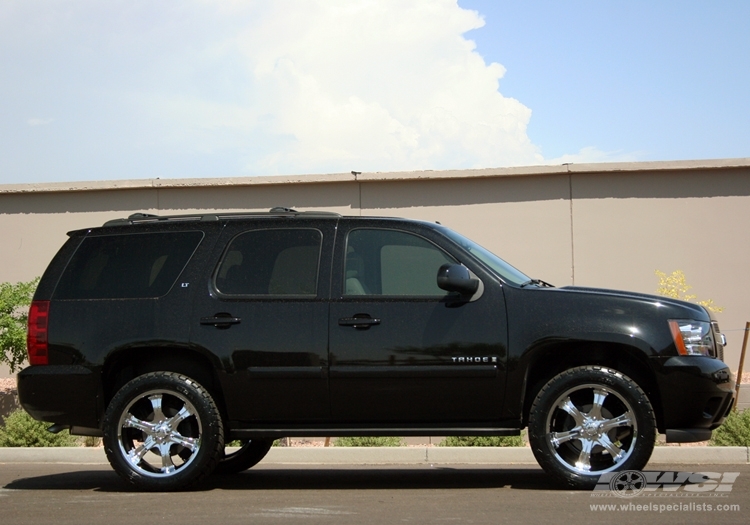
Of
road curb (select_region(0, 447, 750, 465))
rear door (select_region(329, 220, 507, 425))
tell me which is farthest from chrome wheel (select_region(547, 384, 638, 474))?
road curb (select_region(0, 447, 750, 465))

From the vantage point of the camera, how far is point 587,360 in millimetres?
7238

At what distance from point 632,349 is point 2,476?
559cm

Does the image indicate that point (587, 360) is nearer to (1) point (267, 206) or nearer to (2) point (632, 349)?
(2) point (632, 349)

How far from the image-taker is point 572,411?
7004 mm

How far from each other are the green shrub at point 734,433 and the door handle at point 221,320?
18.2ft

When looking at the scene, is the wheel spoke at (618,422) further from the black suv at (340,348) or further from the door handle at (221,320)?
the door handle at (221,320)

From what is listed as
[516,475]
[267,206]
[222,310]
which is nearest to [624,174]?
[267,206]

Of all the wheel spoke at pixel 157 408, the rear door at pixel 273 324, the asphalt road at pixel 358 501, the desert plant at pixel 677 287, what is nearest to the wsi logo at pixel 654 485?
the asphalt road at pixel 358 501

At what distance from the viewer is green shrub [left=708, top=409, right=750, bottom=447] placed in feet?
33.0

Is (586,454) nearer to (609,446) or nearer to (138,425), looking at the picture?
(609,446)

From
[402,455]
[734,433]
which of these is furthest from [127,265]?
[734,433]

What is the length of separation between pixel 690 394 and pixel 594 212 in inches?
414

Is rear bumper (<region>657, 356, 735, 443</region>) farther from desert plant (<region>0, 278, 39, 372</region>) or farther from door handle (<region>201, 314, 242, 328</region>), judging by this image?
desert plant (<region>0, 278, 39, 372</region>)

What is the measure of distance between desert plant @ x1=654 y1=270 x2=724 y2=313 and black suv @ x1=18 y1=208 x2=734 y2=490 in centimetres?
923
